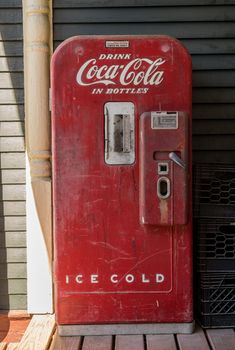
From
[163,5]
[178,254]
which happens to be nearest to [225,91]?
[163,5]

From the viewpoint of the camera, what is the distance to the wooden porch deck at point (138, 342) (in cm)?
325

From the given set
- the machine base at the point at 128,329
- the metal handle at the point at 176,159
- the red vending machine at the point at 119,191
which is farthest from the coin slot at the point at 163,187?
the machine base at the point at 128,329

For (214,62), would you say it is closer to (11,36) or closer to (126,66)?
(126,66)

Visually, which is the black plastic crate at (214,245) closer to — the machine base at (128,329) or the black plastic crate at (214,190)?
the black plastic crate at (214,190)

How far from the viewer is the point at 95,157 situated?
340cm

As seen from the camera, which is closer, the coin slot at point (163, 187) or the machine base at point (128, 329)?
the coin slot at point (163, 187)

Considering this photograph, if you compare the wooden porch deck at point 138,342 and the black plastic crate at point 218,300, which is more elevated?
the black plastic crate at point 218,300

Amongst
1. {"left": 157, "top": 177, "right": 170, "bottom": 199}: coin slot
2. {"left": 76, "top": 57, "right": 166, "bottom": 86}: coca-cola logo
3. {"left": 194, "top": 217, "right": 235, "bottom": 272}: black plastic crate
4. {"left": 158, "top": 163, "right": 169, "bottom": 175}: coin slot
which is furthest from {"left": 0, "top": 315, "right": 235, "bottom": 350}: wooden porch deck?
{"left": 76, "top": 57, "right": 166, "bottom": 86}: coca-cola logo

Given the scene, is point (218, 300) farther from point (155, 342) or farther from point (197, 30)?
point (197, 30)

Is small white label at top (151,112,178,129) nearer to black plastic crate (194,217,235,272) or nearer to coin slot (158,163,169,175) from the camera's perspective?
coin slot (158,163,169,175)

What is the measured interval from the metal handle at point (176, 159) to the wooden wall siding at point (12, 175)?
5.02 ft

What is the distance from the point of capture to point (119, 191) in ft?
11.2

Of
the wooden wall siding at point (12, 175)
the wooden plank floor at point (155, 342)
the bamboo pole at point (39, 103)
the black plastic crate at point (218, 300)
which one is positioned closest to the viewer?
the wooden plank floor at point (155, 342)

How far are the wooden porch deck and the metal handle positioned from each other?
1.11 m
